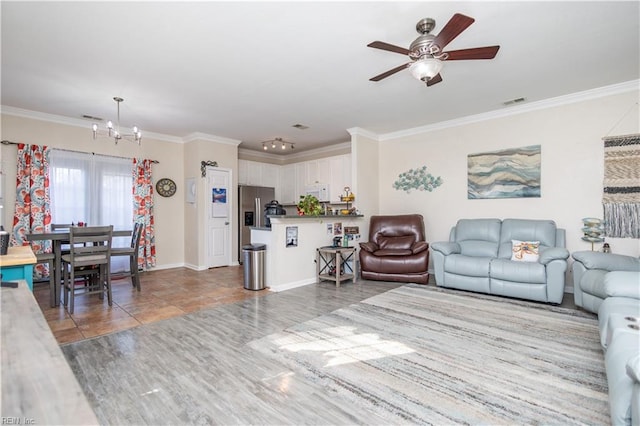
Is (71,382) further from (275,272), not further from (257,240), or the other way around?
(257,240)

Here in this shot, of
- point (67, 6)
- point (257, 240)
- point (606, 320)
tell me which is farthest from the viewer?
point (257, 240)

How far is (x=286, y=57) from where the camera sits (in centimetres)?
308

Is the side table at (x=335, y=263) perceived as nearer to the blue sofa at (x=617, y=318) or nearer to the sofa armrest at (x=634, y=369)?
the blue sofa at (x=617, y=318)

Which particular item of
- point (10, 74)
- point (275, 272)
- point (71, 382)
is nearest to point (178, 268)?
point (275, 272)

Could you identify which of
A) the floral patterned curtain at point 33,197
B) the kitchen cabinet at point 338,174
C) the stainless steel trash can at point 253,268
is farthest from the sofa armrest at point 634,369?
the floral patterned curtain at point 33,197

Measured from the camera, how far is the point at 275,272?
14.6ft

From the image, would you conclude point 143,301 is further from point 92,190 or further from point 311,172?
point 311,172

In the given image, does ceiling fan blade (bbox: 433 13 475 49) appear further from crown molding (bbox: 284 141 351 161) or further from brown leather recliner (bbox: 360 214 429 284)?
crown molding (bbox: 284 141 351 161)

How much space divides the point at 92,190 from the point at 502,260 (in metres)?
6.23

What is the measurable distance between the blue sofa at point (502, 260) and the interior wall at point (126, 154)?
191 inches

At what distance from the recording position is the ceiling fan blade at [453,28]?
1.98 meters

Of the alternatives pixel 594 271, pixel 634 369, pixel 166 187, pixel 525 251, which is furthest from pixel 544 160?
pixel 166 187

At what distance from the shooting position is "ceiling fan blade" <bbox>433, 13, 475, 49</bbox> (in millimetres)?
1983

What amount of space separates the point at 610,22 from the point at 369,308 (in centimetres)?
336
